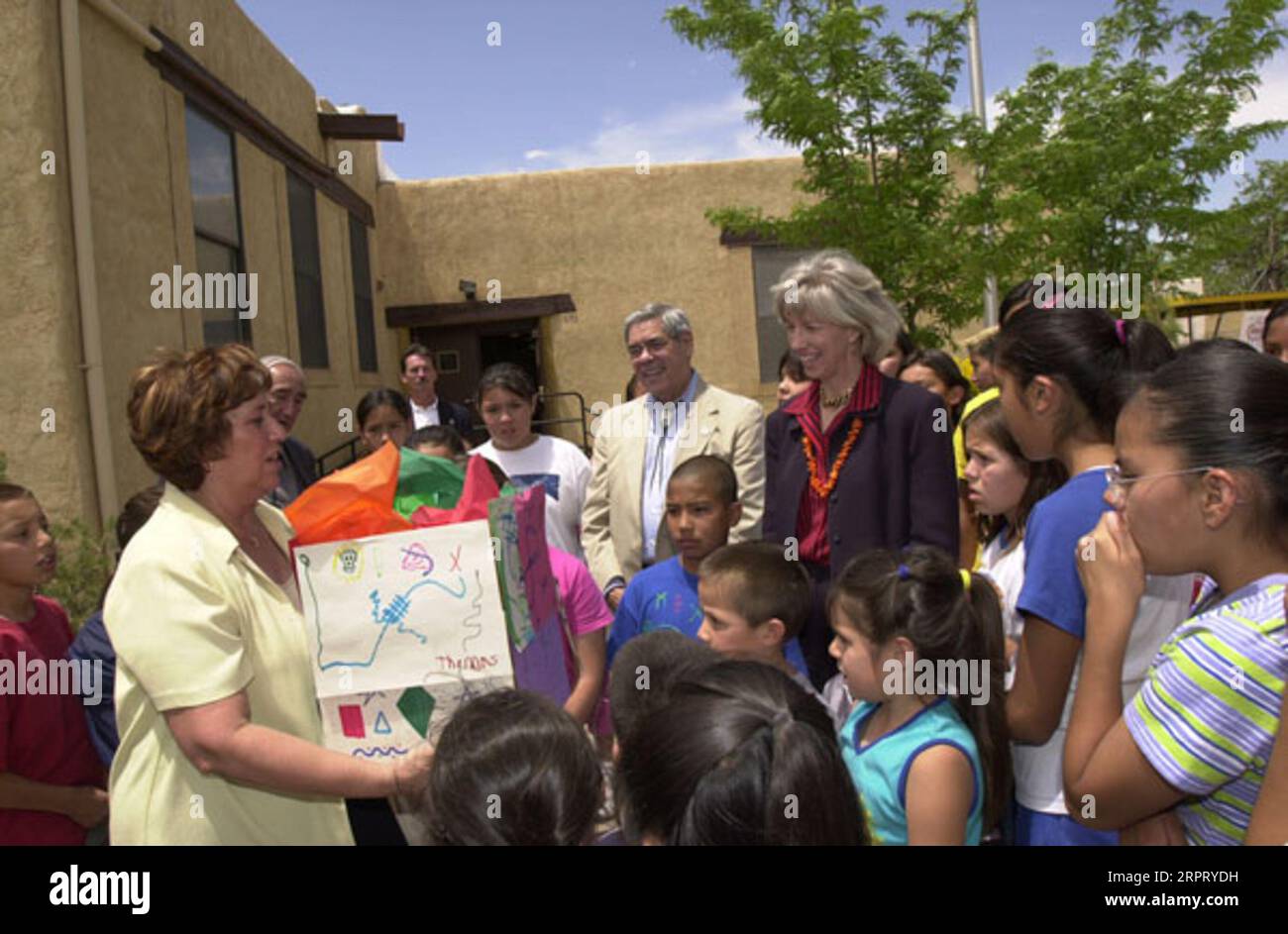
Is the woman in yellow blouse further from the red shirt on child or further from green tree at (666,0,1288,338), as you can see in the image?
green tree at (666,0,1288,338)

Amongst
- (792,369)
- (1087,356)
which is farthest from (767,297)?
(1087,356)

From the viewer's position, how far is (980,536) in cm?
337

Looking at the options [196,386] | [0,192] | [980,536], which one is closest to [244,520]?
[196,386]

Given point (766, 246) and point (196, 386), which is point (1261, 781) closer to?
point (196, 386)

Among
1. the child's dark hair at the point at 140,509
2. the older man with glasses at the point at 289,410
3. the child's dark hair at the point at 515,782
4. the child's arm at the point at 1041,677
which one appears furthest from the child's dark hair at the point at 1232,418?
the older man with glasses at the point at 289,410

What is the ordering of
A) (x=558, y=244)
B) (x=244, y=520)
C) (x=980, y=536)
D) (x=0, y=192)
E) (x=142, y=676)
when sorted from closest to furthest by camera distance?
(x=142, y=676) → (x=244, y=520) → (x=980, y=536) → (x=0, y=192) → (x=558, y=244)

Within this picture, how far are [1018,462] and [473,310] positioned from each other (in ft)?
43.6

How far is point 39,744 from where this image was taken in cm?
254

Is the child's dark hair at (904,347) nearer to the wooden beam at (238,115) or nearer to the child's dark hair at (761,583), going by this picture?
the child's dark hair at (761,583)

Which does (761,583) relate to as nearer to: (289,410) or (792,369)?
(289,410)

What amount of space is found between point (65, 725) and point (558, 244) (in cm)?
1342

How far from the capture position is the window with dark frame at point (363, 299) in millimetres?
13719

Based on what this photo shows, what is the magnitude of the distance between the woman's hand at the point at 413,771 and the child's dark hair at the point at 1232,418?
1.36m

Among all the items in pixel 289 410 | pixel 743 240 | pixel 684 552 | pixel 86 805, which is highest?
pixel 743 240
